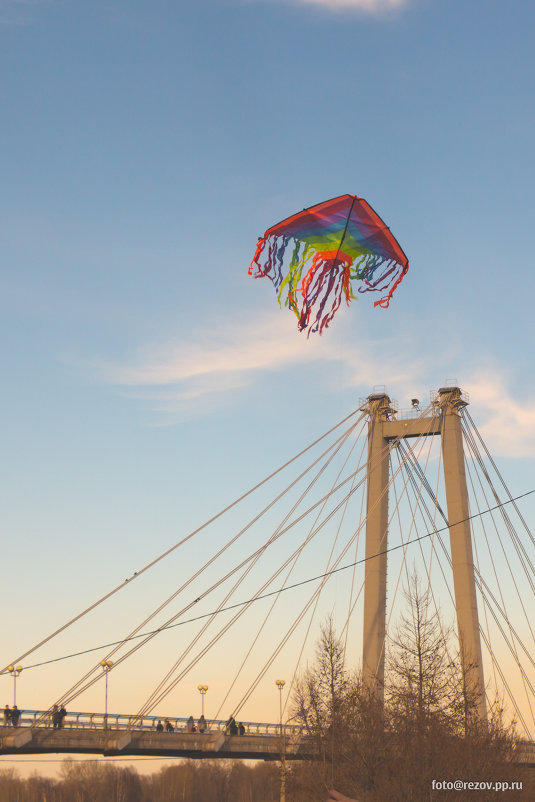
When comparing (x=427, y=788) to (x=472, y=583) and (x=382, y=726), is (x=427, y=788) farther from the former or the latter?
(x=472, y=583)

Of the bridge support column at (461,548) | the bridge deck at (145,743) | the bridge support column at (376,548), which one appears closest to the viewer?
the bridge support column at (461,548)

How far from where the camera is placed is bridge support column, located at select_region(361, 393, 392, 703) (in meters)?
44.7

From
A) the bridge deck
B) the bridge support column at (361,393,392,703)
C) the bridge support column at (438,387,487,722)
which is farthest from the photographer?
the bridge support column at (361,393,392,703)

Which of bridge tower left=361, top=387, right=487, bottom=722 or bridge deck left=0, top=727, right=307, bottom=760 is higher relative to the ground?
bridge tower left=361, top=387, right=487, bottom=722

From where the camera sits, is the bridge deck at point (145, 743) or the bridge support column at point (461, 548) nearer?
the bridge support column at point (461, 548)

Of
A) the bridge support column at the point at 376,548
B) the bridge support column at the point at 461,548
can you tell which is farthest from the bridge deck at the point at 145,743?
the bridge support column at the point at 461,548

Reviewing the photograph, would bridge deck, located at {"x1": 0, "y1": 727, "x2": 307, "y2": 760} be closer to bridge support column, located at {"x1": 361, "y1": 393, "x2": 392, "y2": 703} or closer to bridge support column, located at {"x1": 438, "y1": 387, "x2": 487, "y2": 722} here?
bridge support column, located at {"x1": 361, "y1": 393, "x2": 392, "y2": 703}

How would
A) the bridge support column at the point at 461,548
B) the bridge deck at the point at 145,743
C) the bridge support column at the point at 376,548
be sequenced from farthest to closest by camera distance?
1. the bridge support column at the point at 376,548
2. the bridge deck at the point at 145,743
3. the bridge support column at the point at 461,548

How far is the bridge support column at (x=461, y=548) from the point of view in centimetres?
4106

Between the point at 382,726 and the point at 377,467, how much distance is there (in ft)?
52.6

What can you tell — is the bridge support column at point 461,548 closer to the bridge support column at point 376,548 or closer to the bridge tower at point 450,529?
the bridge tower at point 450,529

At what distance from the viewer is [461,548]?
1767 inches

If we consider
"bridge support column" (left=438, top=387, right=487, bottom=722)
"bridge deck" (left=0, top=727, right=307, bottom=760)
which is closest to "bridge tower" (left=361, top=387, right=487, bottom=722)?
"bridge support column" (left=438, top=387, right=487, bottom=722)

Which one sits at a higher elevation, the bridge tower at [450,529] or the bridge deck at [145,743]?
the bridge tower at [450,529]
